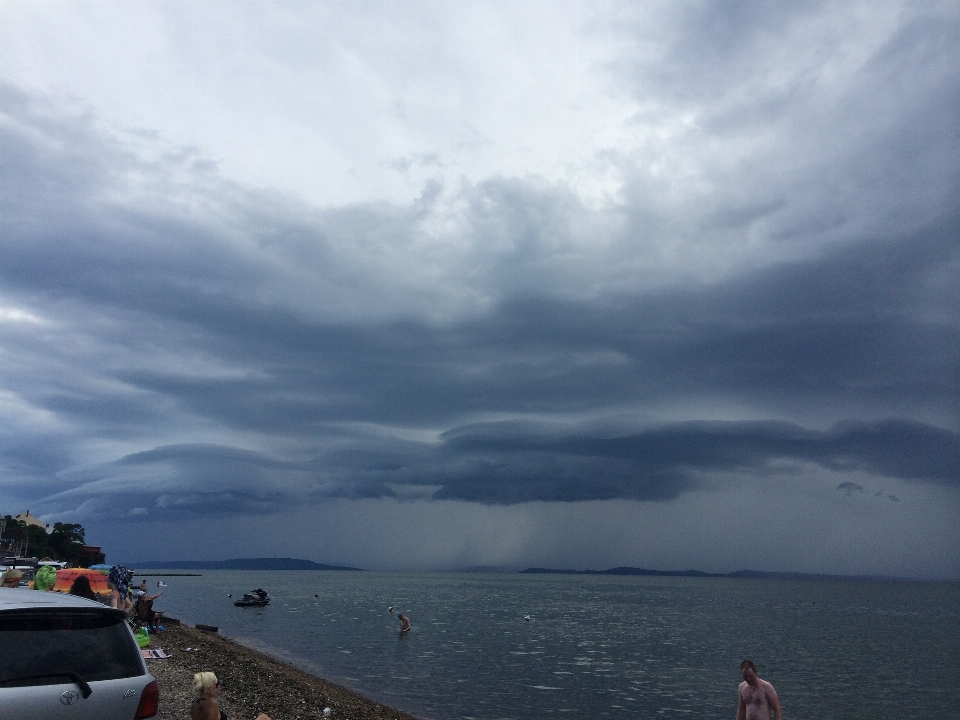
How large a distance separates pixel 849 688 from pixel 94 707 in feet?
138

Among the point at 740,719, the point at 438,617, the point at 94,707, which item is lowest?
the point at 438,617

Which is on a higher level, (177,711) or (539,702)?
(177,711)

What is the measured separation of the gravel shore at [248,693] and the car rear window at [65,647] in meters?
11.1

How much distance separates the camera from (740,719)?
1367 centimetres

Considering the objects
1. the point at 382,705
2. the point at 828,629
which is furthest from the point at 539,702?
the point at 828,629

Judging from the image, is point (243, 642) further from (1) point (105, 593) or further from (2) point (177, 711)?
(2) point (177, 711)

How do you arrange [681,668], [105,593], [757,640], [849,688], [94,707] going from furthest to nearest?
[757,640], [681,668], [849,688], [105,593], [94,707]

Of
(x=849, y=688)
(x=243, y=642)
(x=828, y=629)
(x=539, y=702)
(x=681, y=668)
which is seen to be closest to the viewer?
(x=539, y=702)

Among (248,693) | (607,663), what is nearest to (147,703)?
(248,693)

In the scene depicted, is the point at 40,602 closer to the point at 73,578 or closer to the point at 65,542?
the point at 73,578

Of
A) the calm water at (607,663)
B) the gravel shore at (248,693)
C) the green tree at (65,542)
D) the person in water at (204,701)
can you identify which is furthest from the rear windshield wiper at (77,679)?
the green tree at (65,542)

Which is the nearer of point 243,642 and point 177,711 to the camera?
point 177,711

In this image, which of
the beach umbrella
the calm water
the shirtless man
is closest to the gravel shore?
the calm water

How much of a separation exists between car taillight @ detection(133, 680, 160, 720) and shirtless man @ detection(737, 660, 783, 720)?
1105 centimetres
